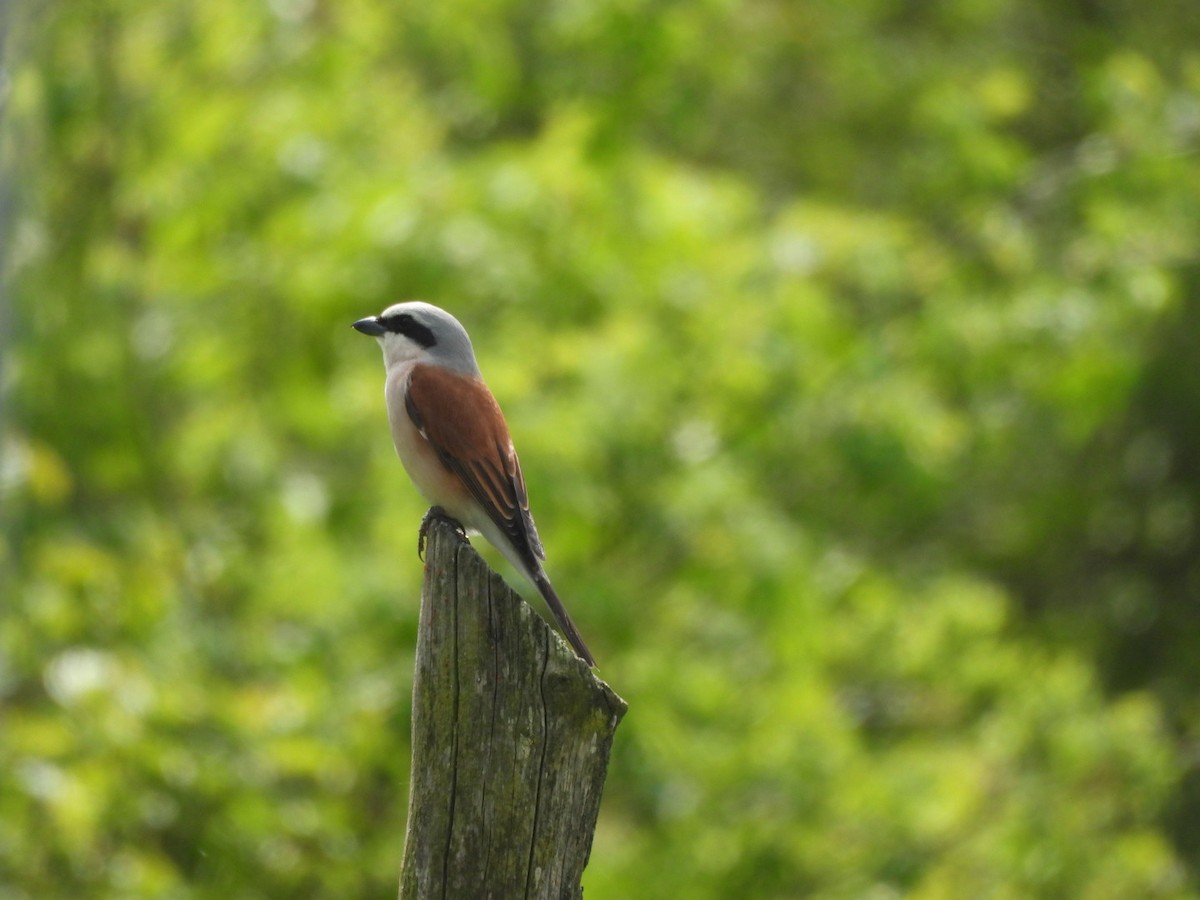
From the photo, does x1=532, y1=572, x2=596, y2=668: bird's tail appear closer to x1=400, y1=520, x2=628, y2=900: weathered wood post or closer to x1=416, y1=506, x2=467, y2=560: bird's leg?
x1=400, y1=520, x2=628, y2=900: weathered wood post

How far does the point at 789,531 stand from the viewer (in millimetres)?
7676

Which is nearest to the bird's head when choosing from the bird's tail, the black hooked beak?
the black hooked beak

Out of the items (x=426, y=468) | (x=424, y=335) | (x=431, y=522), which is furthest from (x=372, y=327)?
(x=431, y=522)

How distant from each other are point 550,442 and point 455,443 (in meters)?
2.30

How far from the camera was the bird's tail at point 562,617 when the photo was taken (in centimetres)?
340

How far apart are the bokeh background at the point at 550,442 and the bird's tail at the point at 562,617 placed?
2561 mm

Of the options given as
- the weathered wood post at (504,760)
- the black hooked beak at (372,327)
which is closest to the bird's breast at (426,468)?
the black hooked beak at (372,327)

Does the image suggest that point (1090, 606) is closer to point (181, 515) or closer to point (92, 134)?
point (181, 515)

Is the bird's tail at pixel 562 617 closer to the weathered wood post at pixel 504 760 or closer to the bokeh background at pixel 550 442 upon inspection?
the weathered wood post at pixel 504 760

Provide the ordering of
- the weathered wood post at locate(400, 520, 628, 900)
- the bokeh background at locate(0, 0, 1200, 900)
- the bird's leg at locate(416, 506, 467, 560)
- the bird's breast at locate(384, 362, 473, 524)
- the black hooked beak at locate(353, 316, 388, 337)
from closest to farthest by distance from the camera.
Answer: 1. the weathered wood post at locate(400, 520, 628, 900)
2. the bird's leg at locate(416, 506, 467, 560)
3. the bird's breast at locate(384, 362, 473, 524)
4. the black hooked beak at locate(353, 316, 388, 337)
5. the bokeh background at locate(0, 0, 1200, 900)

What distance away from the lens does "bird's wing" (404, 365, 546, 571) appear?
14.5 ft

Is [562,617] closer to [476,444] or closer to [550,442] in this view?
[476,444]

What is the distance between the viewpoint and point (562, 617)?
3725 mm

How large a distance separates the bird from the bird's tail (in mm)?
53
